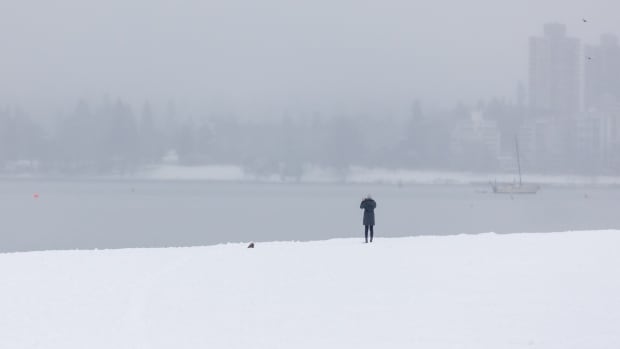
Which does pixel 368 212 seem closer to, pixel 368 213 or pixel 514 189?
pixel 368 213

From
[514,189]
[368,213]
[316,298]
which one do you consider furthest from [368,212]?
[514,189]

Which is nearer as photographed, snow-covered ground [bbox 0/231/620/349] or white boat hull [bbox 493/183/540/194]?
Answer: snow-covered ground [bbox 0/231/620/349]

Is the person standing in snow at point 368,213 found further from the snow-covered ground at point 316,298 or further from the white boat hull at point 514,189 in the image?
the white boat hull at point 514,189

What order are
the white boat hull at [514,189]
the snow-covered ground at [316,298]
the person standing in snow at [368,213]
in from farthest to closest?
the white boat hull at [514,189]
the person standing in snow at [368,213]
the snow-covered ground at [316,298]

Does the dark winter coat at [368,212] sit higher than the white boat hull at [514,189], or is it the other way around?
the dark winter coat at [368,212]

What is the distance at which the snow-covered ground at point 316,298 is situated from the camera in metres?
13.9

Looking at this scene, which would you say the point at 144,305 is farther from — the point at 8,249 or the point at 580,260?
the point at 8,249

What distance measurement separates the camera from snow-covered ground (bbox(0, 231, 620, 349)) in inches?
547

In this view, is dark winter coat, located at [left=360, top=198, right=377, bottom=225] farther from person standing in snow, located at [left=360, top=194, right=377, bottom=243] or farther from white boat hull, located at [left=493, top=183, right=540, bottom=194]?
white boat hull, located at [left=493, top=183, right=540, bottom=194]

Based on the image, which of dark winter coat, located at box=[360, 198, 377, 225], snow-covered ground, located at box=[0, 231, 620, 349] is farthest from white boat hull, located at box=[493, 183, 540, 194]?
snow-covered ground, located at box=[0, 231, 620, 349]

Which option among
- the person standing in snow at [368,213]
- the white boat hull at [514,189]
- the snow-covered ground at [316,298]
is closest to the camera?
the snow-covered ground at [316,298]

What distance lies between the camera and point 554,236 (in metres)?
28.3

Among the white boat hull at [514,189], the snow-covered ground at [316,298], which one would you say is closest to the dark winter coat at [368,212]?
the snow-covered ground at [316,298]

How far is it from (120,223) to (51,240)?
22.4m
